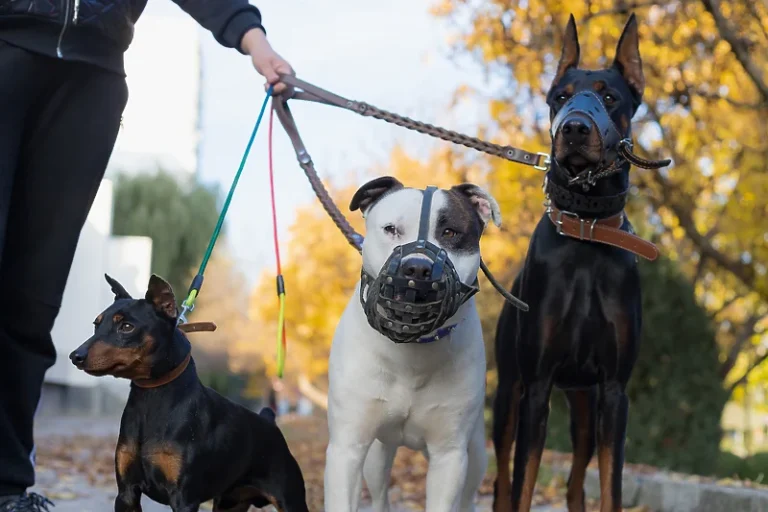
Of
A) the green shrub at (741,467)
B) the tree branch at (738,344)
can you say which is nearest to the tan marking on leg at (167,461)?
the green shrub at (741,467)

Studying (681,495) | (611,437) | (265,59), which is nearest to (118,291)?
(265,59)

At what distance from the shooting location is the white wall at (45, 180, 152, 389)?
78.7 ft

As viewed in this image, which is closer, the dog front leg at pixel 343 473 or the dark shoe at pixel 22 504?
the dog front leg at pixel 343 473

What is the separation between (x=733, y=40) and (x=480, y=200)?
3.41m

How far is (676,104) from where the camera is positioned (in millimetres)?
8531

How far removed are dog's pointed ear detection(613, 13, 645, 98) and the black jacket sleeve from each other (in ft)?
4.95

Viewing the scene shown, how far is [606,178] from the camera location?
12.3 feet

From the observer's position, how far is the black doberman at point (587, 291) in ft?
12.0

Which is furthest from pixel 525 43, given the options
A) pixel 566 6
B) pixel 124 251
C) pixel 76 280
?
pixel 124 251

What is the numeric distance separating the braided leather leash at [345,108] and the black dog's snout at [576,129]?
0.44m

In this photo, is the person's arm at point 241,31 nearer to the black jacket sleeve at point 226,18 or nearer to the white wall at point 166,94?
the black jacket sleeve at point 226,18

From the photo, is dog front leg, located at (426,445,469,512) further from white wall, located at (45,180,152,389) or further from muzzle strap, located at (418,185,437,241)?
white wall, located at (45,180,152,389)

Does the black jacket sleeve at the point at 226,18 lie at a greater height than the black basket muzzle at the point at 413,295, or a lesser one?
greater

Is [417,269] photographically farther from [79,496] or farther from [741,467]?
[741,467]
